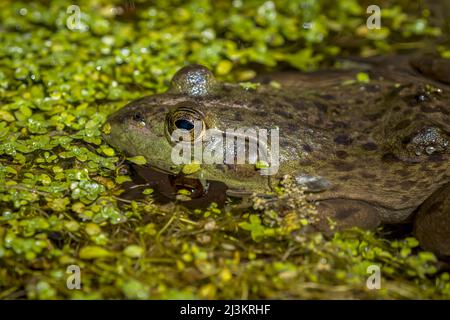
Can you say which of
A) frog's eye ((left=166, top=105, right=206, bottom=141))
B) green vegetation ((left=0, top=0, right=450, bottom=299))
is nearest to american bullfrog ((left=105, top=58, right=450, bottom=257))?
frog's eye ((left=166, top=105, right=206, bottom=141))

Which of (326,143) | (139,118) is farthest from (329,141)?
(139,118)

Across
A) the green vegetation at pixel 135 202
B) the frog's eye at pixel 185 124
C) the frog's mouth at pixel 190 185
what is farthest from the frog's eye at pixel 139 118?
the frog's mouth at pixel 190 185

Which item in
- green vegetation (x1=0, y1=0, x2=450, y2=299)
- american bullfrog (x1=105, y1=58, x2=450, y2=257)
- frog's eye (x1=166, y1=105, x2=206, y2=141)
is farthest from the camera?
american bullfrog (x1=105, y1=58, x2=450, y2=257)

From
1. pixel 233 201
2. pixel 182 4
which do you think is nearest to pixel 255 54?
pixel 182 4

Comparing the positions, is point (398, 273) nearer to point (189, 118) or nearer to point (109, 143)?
point (189, 118)

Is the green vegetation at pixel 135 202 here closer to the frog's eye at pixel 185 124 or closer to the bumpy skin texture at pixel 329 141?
the bumpy skin texture at pixel 329 141

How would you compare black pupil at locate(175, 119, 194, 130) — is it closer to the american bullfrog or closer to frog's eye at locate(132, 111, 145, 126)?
the american bullfrog
